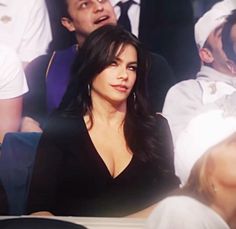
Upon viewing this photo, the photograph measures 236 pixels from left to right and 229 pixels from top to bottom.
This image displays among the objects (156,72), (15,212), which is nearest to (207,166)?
(156,72)

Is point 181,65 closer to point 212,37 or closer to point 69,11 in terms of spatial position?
point 212,37

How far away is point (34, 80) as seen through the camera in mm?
3078

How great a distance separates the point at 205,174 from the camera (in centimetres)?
299

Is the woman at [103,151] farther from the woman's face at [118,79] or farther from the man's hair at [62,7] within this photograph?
the man's hair at [62,7]

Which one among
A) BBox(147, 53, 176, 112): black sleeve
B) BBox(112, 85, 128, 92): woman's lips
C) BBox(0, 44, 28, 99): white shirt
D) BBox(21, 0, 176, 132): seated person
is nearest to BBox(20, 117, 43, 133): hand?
BBox(21, 0, 176, 132): seated person

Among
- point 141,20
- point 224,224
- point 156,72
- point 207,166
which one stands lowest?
point 224,224

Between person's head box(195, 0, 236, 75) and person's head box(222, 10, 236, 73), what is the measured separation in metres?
0.01

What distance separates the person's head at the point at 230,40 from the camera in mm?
2986

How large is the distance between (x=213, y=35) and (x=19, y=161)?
0.95 m

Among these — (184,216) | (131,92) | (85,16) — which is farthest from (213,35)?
(184,216)

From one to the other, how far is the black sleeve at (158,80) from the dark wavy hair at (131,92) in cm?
2

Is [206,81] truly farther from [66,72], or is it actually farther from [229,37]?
[66,72]

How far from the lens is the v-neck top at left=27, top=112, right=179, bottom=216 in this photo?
10.0ft

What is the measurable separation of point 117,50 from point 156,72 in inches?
7.2
